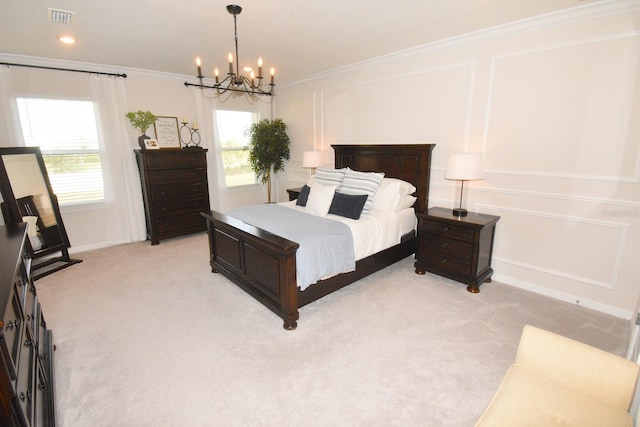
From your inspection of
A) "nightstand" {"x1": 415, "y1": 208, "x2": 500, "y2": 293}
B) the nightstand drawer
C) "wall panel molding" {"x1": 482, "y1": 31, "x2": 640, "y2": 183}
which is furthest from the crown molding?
the nightstand drawer

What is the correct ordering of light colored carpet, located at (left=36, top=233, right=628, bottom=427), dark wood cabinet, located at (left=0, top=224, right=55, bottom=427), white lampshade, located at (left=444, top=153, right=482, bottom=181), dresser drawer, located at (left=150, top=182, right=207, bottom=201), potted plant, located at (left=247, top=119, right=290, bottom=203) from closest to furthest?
dark wood cabinet, located at (left=0, top=224, right=55, bottom=427), light colored carpet, located at (left=36, top=233, right=628, bottom=427), white lampshade, located at (left=444, top=153, right=482, bottom=181), dresser drawer, located at (left=150, top=182, right=207, bottom=201), potted plant, located at (left=247, top=119, right=290, bottom=203)

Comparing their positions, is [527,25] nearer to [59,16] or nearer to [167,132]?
[59,16]

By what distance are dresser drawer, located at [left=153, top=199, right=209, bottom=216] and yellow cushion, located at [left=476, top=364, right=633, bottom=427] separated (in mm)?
4624

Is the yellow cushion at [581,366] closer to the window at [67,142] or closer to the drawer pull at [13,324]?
the drawer pull at [13,324]

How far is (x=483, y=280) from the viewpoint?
128 inches

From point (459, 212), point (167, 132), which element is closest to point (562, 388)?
point (459, 212)

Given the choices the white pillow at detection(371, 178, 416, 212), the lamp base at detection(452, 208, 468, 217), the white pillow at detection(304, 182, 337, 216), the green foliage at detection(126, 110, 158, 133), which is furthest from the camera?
the green foliage at detection(126, 110, 158, 133)

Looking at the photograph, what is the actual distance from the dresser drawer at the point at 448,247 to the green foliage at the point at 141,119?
418 centimetres

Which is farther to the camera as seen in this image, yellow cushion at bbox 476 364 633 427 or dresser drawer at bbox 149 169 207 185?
dresser drawer at bbox 149 169 207 185

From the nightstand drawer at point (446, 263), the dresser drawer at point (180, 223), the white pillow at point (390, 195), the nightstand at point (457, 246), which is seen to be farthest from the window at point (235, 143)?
the nightstand drawer at point (446, 263)

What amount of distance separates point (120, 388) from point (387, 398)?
1.67m

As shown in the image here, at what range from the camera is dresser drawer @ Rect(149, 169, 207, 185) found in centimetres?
450

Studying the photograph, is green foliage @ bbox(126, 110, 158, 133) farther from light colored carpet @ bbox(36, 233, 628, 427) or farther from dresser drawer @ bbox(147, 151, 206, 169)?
light colored carpet @ bbox(36, 233, 628, 427)

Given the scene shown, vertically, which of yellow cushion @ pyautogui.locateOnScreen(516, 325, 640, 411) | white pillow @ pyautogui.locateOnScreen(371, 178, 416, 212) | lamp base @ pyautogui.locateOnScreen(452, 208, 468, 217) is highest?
white pillow @ pyautogui.locateOnScreen(371, 178, 416, 212)
